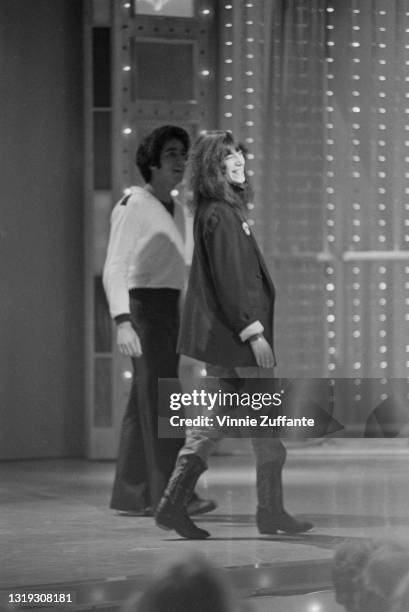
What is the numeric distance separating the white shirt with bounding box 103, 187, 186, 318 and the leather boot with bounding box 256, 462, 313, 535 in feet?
1.51

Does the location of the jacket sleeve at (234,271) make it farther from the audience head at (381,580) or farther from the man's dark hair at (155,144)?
the audience head at (381,580)

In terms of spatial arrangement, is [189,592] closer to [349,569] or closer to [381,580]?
[381,580]

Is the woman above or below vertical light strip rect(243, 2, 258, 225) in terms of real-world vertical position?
below

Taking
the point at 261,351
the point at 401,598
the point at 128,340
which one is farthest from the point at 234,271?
the point at 401,598

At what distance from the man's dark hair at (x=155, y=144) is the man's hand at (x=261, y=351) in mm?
441

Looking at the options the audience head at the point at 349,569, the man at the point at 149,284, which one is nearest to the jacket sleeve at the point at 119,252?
the man at the point at 149,284

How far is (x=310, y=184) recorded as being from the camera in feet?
12.3

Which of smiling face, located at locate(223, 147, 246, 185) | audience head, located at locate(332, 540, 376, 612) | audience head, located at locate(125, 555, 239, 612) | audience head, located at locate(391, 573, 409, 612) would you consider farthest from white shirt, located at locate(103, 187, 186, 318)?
audience head, located at locate(125, 555, 239, 612)

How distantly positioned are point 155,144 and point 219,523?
857 mm

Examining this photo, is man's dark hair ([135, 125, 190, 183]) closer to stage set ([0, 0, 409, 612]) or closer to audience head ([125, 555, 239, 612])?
stage set ([0, 0, 409, 612])

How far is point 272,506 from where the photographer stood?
3.87 meters

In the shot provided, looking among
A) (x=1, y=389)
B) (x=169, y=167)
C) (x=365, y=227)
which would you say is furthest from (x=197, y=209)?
(x=1, y=389)

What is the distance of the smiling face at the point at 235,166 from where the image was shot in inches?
148

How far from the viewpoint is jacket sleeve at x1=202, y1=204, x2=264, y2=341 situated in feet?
12.3
